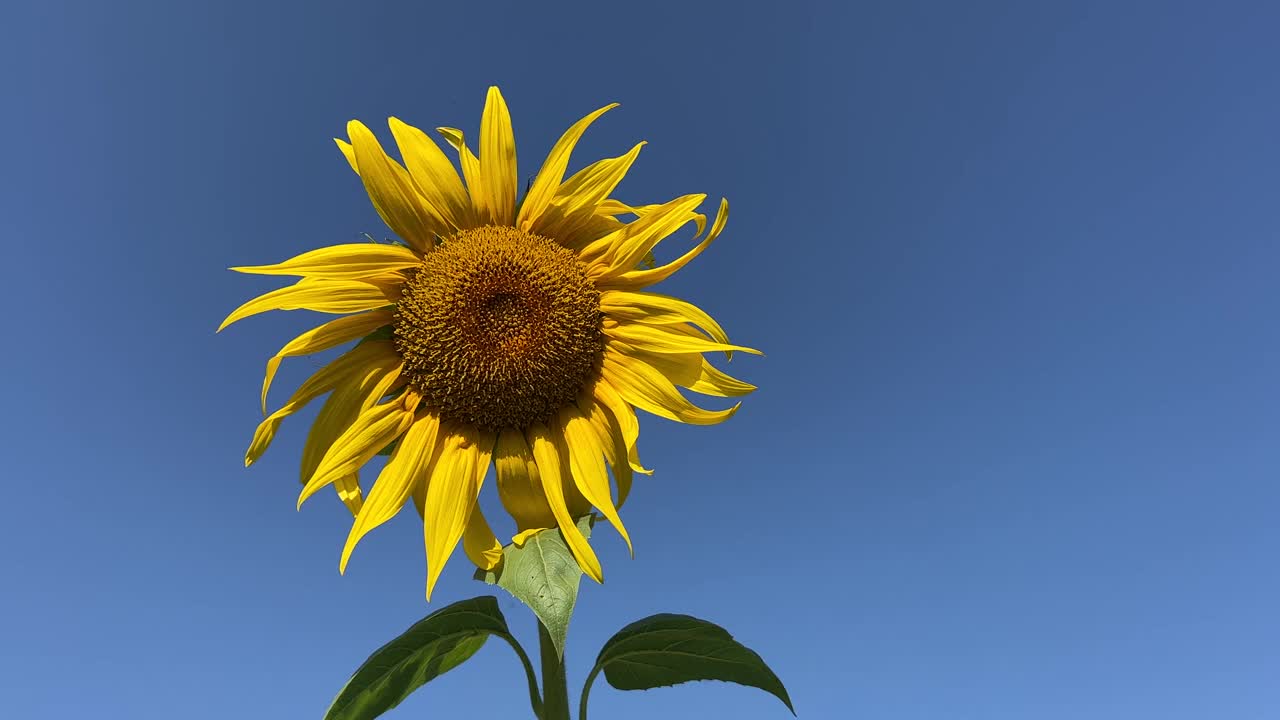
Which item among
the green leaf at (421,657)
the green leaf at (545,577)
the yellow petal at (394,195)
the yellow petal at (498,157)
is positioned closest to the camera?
the green leaf at (545,577)

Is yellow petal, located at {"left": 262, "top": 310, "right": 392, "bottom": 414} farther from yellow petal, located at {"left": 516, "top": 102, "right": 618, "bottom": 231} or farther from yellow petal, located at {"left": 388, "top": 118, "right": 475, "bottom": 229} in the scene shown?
yellow petal, located at {"left": 516, "top": 102, "right": 618, "bottom": 231}

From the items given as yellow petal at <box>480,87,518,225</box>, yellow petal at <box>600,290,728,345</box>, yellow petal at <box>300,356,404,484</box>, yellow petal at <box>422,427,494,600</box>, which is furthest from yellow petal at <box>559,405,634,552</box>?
yellow petal at <box>480,87,518,225</box>

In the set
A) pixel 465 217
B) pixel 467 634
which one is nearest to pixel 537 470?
pixel 467 634

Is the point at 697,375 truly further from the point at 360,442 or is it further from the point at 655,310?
the point at 360,442

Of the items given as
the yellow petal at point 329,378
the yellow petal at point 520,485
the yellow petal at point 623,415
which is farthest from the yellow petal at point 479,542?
the yellow petal at point 329,378

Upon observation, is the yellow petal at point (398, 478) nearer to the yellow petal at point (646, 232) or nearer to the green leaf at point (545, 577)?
the green leaf at point (545, 577)
